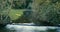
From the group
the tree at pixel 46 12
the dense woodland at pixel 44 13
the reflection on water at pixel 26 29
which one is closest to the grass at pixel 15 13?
the dense woodland at pixel 44 13

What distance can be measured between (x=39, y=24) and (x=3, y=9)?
2.14 meters

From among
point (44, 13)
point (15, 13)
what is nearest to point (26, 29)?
point (44, 13)

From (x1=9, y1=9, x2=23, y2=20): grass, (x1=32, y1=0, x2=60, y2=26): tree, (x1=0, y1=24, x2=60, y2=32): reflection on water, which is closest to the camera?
(x1=0, y1=24, x2=60, y2=32): reflection on water

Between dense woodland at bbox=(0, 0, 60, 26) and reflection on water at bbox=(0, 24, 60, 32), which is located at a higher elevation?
dense woodland at bbox=(0, 0, 60, 26)

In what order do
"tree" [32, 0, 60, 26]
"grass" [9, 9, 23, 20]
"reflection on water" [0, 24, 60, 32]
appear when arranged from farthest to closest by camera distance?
1. "grass" [9, 9, 23, 20]
2. "tree" [32, 0, 60, 26]
3. "reflection on water" [0, 24, 60, 32]

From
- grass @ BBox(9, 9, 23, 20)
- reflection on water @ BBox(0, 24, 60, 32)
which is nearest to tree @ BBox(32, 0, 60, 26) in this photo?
reflection on water @ BBox(0, 24, 60, 32)

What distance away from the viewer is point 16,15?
40.1ft

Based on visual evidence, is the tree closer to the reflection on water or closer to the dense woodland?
the dense woodland

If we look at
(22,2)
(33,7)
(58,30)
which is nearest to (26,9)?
(22,2)

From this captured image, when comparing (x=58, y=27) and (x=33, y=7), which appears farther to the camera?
(x=33, y=7)

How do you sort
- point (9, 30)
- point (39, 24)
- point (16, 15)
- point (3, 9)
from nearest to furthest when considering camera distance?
point (9, 30) < point (3, 9) < point (39, 24) < point (16, 15)

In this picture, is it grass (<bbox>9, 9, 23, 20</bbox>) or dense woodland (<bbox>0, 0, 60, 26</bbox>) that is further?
grass (<bbox>9, 9, 23, 20</bbox>)

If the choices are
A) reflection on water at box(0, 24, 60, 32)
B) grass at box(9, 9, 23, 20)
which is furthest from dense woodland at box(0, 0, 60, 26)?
reflection on water at box(0, 24, 60, 32)

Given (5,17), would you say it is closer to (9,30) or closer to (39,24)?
(9,30)
